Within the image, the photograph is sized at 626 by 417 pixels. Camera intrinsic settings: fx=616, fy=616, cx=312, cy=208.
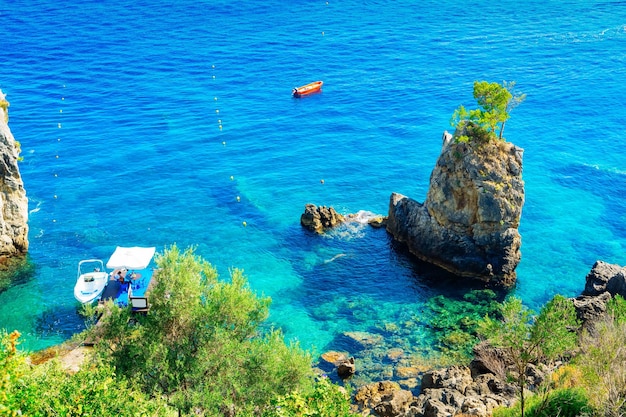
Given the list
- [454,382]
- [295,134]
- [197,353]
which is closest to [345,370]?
[454,382]

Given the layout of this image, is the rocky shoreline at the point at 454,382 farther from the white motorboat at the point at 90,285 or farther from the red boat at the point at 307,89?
the red boat at the point at 307,89

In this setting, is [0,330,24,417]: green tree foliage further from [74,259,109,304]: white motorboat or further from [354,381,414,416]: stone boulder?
[74,259,109,304]: white motorboat

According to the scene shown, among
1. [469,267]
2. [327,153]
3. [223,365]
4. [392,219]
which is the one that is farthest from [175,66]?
[223,365]

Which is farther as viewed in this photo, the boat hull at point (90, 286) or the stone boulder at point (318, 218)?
the stone boulder at point (318, 218)

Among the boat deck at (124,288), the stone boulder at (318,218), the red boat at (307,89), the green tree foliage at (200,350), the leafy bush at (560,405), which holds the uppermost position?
the red boat at (307,89)

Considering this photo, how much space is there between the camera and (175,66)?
346 feet

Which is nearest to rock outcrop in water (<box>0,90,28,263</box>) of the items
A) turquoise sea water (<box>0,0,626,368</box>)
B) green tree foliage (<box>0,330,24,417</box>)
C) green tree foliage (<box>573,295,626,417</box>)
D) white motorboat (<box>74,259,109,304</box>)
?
turquoise sea water (<box>0,0,626,368</box>)

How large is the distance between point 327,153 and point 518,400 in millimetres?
49444

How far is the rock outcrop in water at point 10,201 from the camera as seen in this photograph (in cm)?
5412

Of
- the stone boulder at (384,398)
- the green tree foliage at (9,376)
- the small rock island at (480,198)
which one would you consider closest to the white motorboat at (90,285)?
the stone boulder at (384,398)

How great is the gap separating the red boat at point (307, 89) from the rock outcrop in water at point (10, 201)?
4572 cm

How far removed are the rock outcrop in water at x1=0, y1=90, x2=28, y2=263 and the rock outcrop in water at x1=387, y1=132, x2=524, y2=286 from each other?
37.4m

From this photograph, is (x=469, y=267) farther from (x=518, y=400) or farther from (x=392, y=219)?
(x=518, y=400)

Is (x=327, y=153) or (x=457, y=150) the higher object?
(x=457, y=150)
